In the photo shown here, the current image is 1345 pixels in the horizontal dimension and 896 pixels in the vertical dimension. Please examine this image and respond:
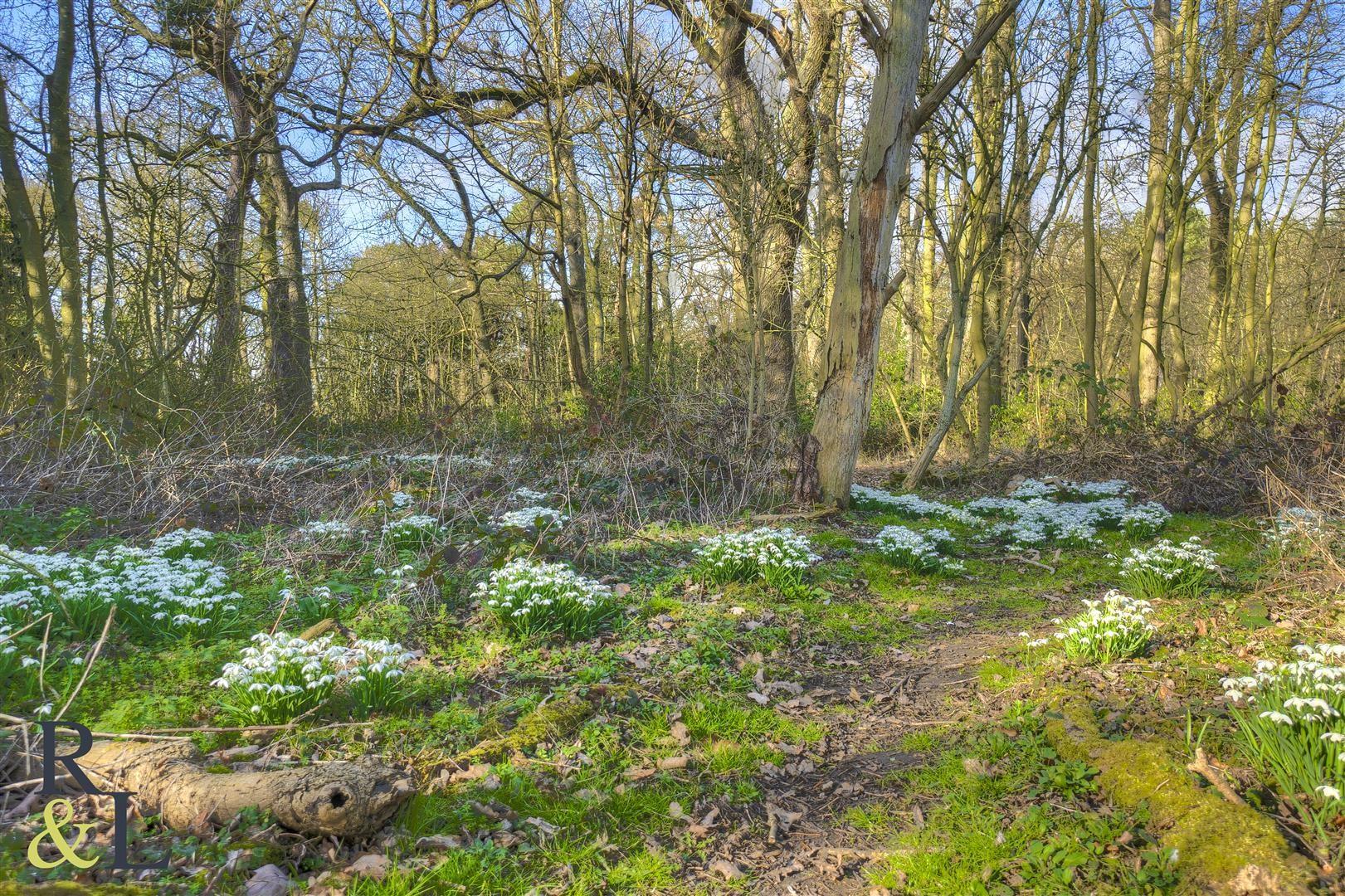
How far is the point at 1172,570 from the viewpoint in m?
5.39

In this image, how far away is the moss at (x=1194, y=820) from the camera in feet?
7.86

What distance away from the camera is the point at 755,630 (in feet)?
→ 17.1

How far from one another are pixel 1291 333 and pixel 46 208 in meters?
24.2

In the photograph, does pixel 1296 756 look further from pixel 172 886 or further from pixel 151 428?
pixel 151 428

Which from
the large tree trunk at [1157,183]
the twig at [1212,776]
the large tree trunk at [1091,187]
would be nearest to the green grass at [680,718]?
the twig at [1212,776]

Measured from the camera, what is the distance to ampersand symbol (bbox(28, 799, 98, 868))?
1915 millimetres

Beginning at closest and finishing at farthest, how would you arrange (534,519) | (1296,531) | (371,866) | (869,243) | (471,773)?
(371,866) → (471,773) → (1296,531) → (534,519) → (869,243)

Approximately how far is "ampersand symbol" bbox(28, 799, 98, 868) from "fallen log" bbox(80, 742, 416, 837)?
0.70 ft

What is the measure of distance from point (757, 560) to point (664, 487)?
309cm

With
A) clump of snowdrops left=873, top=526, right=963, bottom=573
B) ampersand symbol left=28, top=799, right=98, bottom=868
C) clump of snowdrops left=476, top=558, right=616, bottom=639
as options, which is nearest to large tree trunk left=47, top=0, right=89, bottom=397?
clump of snowdrops left=476, top=558, right=616, bottom=639

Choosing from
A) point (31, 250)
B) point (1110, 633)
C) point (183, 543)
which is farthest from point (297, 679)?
point (31, 250)

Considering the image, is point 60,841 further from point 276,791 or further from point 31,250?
point 31,250

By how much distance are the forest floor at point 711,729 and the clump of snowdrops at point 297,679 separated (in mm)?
98

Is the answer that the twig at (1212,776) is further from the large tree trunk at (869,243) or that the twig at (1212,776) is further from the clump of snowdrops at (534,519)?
the large tree trunk at (869,243)
